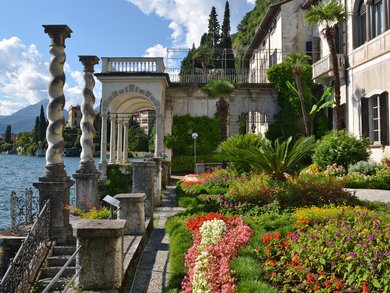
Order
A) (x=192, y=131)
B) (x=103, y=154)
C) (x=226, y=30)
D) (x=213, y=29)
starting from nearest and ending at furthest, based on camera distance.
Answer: (x=103, y=154) < (x=192, y=131) < (x=226, y=30) < (x=213, y=29)

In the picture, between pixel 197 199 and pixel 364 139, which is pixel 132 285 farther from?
pixel 364 139

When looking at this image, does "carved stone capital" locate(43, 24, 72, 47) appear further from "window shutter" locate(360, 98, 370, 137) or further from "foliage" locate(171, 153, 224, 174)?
"foliage" locate(171, 153, 224, 174)

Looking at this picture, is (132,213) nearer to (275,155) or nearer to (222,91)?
(275,155)

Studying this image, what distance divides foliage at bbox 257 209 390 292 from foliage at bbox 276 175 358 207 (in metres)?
3.09

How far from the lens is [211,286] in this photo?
459 cm

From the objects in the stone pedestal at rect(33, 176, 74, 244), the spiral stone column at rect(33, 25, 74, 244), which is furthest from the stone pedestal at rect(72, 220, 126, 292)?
the spiral stone column at rect(33, 25, 74, 244)

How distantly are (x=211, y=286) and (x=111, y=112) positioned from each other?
2106 cm

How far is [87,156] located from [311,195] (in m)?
6.97

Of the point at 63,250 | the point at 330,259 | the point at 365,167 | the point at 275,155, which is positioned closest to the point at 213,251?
the point at 330,259

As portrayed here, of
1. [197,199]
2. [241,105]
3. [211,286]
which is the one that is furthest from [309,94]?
[211,286]

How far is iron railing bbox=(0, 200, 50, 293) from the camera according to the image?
455 cm

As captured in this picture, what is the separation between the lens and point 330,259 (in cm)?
497

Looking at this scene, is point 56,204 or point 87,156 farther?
point 87,156

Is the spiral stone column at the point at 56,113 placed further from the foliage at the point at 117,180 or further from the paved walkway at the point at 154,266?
the foliage at the point at 117,180
